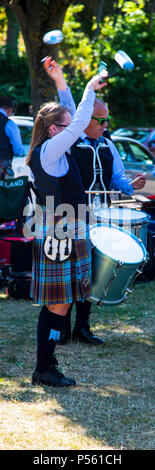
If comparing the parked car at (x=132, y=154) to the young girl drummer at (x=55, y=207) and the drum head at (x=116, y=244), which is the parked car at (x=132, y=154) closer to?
the drum head at (x=116, y=244)

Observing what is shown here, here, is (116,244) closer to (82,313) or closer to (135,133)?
(82,313)

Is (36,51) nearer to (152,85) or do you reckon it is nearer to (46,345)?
(46,345)

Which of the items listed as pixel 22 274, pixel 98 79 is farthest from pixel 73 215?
pixel 22 274

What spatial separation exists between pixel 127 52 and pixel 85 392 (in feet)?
58.7

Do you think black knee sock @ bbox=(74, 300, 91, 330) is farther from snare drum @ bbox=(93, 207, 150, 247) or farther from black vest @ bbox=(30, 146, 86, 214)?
black vest @ bbox=(30, 146, 86, 214)

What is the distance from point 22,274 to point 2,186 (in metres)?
1.34

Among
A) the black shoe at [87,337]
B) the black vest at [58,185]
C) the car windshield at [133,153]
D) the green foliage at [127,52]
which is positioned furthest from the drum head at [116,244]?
the green foliage at [127,52]

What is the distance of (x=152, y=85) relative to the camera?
67.3 ft

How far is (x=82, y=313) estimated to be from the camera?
4.70 metres

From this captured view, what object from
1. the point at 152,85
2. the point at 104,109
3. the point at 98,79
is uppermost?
the point at 98,79

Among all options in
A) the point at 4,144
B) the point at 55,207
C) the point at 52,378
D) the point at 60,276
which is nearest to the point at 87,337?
the point at 52,378

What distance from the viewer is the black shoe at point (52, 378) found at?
3.88 m

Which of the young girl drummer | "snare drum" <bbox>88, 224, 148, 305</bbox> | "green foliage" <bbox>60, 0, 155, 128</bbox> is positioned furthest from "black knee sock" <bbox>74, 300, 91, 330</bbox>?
"green foliage" <bbox>60, 0, 155, 128</bbox>
